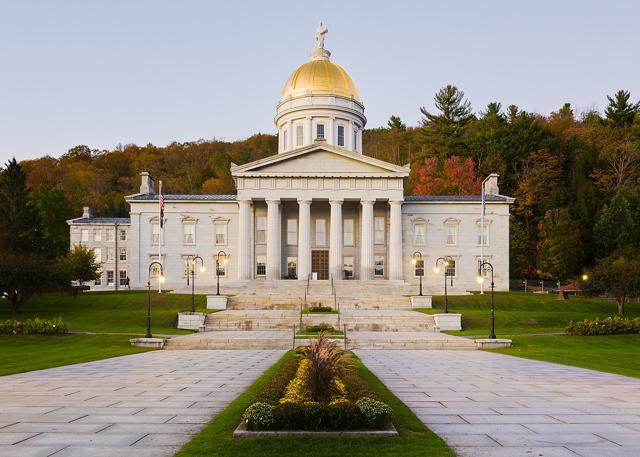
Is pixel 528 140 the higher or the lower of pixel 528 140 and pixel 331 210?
the higher

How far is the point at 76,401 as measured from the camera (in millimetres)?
12727

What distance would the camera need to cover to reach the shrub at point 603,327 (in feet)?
100

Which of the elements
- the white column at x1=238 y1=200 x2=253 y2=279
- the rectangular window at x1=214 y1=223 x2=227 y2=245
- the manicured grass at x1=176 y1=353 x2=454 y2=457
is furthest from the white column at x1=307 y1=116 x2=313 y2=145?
the manicured grass at x1=176 y1=353 x2=454 y2=457

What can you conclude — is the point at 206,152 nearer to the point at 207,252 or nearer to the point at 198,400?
the point at 207,252

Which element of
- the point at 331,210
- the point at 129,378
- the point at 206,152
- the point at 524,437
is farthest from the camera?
the point at 206,152

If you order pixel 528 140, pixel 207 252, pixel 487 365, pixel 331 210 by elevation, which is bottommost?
pixel 487 365

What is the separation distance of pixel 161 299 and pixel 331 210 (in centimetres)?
2115

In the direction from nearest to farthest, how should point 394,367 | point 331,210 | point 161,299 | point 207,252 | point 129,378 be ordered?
point 129,378
point 394,367
point 161,299
point 331,210
point 207,252

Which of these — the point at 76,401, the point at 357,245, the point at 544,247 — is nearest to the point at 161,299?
A: the point at 357,245

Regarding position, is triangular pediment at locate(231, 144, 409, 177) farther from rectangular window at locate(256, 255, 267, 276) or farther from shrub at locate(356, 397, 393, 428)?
shrub at locate(356, 397, 393, 428)

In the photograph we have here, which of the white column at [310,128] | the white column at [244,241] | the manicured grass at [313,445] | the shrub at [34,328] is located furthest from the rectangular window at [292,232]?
the manicured grass at [313,445]

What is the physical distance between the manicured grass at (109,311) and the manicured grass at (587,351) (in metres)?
20.7

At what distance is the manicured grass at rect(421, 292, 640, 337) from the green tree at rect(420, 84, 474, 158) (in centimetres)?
5054

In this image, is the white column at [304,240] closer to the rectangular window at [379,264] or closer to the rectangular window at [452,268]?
the rectangular window at [379,264]
